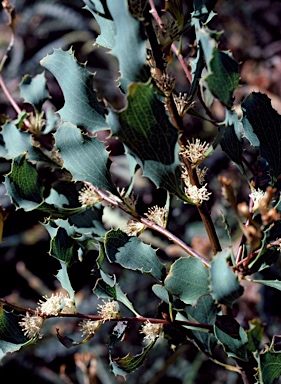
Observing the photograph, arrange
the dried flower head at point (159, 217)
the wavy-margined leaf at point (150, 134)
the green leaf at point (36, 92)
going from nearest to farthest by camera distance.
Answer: the wavy-margined leaf at point (150, 134) → the dried flower head at point (159, 217) → the green leaf at point (36, 92)

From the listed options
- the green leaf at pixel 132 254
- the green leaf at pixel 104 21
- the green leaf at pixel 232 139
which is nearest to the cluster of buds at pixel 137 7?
the green leaf at pixel 104 21

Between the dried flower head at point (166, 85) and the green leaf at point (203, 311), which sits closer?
the dried flower head at point (166, 85)

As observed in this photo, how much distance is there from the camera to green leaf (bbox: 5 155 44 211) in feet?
2.14

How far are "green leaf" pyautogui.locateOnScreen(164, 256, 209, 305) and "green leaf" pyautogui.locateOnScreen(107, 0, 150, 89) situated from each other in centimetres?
21

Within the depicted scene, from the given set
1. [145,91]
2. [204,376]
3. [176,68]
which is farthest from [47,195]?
[176,68]

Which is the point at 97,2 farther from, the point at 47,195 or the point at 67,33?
the point at 67,33

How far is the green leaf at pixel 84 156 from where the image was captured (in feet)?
2.15

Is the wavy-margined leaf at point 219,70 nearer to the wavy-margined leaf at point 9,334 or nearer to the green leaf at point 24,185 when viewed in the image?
the green leaf at point 24,185

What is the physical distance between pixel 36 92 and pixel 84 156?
0.24 metres

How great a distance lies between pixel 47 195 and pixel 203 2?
14.6 inches

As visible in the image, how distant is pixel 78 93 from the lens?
25.1 inches

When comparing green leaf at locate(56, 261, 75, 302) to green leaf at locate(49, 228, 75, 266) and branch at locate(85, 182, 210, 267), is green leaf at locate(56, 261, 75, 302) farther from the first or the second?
branch at locate(85, 182, 210, 267)

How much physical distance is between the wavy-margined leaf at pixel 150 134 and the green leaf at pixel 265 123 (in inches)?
5.3

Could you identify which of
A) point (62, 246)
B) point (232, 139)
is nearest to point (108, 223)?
Result: point (62, 246)
